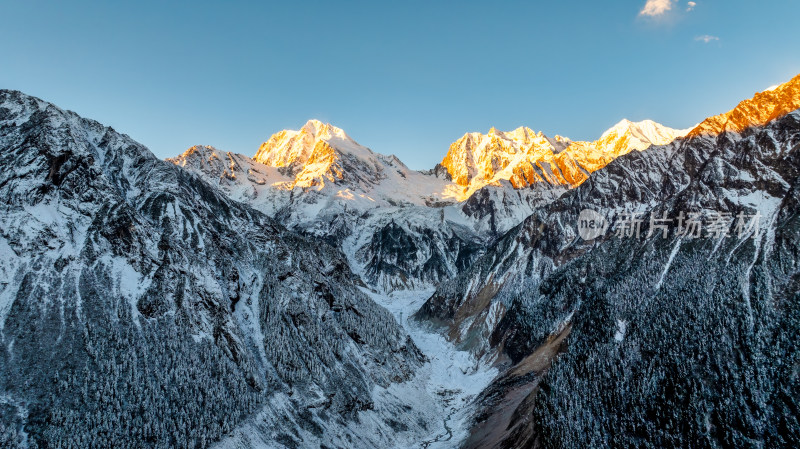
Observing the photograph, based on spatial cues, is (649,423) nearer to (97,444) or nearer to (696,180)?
(97,444)

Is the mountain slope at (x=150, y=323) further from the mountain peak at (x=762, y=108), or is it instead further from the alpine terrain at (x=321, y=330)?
the mountain peak at (x=762, y=108)

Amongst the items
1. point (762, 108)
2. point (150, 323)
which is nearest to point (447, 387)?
point (150, 323)

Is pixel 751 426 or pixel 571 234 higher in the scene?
pixel 571 234

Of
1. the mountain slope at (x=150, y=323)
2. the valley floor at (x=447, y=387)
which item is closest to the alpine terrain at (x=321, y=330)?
the mountain slope at (x=150, y=323)

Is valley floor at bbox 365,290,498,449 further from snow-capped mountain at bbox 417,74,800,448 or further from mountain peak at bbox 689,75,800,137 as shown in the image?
mountain peak at bbox 689,75,800,137

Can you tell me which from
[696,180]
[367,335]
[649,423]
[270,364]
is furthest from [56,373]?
[696,180]
